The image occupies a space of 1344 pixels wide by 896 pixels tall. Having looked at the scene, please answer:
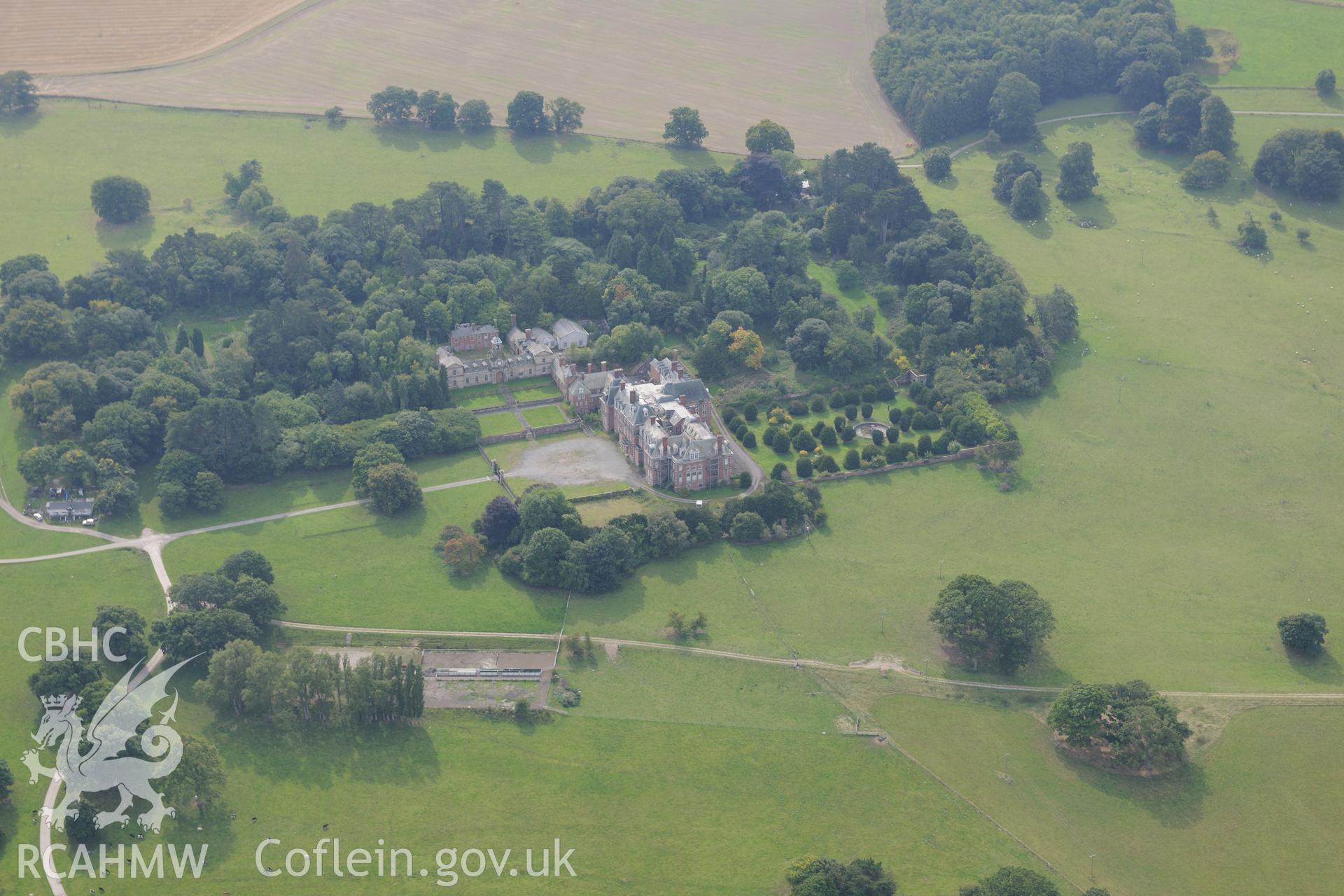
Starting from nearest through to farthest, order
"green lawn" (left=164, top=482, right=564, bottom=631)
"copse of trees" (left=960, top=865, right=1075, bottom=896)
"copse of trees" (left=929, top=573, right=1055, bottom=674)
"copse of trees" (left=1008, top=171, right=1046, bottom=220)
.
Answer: "copse of trees" (left=960, top=865, right=1075, bottom=896)
"copse of trees" (left=929, top=573, right=1055, bottom=674)
"green lawn" (left=164, top=482, right=564, bottom=631)
"copse of trees" (left=1008, top=171, right=1046, bottom=220)

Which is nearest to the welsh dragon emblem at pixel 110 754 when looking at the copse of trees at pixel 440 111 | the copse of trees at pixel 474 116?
the copse of trees at pixel 440 111

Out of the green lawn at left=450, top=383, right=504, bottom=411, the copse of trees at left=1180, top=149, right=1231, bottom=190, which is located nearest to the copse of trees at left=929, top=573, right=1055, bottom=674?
the green lawn at left=450, top=383, right=504, bottom=411

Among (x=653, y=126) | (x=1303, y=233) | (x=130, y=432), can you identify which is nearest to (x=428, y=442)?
(x=130, y=432)

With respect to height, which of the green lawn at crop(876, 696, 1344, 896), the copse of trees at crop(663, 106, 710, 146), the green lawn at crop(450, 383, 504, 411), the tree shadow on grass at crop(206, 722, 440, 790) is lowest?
the tree shadow on grass at crop(206, 722, 440, 790)

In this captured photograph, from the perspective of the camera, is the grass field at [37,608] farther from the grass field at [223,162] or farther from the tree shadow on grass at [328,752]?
the grass field at [223,162]

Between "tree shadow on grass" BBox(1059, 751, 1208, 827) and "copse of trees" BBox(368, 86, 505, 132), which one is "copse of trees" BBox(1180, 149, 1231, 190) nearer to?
"copse of trees" BBox(368, 86, 505, 132)

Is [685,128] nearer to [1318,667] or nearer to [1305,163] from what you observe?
[1305,163]

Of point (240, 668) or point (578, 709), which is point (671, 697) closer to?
point (578, 709)
